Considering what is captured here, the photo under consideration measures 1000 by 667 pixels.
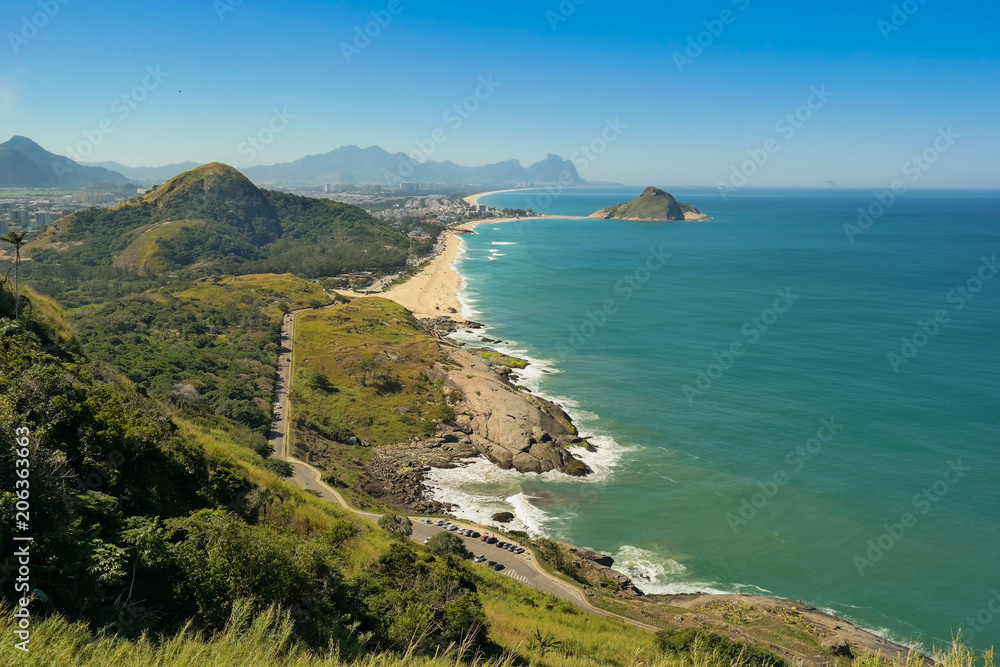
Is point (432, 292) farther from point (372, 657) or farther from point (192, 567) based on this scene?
point (372, 657)

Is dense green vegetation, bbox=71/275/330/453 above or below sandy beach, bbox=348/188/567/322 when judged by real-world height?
below

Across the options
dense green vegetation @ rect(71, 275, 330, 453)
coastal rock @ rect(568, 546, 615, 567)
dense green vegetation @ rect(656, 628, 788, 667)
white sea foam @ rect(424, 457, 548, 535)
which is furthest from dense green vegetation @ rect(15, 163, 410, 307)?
dense green vegetation @ rect(656, 628, 788, 667)

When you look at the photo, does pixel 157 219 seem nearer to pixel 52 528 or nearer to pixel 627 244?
pixel 627 244

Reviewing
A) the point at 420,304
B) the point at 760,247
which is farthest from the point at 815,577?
the point at 760,247

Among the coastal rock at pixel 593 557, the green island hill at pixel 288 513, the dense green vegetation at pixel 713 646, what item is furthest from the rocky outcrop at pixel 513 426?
the dense green vegetation at pixel 713 646

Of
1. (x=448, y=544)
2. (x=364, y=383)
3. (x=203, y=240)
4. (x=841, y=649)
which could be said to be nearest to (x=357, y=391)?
(x=364, y=383)

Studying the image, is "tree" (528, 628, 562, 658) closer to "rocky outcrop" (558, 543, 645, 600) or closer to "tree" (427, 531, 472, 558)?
"tree" (427, 531, 472, 558)
